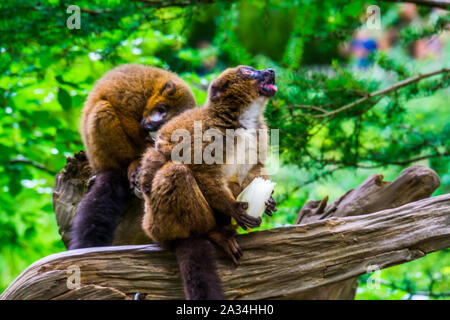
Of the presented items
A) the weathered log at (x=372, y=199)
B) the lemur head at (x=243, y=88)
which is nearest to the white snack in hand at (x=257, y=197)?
the lemur head at (x=243, y=88)

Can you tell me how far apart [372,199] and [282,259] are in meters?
1.06

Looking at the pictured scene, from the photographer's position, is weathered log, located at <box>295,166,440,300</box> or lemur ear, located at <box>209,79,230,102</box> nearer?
lemur ear, located at <box>209,79,230,102</box>

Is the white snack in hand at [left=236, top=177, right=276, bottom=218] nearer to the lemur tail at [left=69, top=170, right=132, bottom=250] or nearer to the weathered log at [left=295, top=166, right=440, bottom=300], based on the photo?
the weathered log at [left=295, top=166, right=440, bottom=300]

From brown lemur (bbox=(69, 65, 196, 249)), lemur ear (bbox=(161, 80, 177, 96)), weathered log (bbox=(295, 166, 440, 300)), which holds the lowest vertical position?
weathered log (bbox=(295, 166, 440, 300))

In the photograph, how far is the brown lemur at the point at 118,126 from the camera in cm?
305

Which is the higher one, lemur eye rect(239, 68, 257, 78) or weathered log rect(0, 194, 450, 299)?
lemur eye rect(239, 68, 257, 78)

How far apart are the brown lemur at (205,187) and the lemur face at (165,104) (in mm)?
636

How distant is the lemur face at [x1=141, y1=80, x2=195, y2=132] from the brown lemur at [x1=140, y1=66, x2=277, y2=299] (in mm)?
636

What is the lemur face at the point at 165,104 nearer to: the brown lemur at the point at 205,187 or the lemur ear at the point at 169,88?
the lemur ear at the point at 169,88

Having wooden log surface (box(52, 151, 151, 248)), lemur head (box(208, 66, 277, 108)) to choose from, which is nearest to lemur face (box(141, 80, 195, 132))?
wooden log surface (box(52, 151, 151, 248))

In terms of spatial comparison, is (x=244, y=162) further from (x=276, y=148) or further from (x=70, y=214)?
(x=70, y=214)

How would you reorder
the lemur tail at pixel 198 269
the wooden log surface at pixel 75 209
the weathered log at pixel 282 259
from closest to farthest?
the lemur tail at pixel 198 269, the weathered log at pixel 282 259, the wooden log surface at pixel 75 209

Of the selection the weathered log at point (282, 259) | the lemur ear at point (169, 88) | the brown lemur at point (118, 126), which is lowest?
the weathered log at point (282, 259)

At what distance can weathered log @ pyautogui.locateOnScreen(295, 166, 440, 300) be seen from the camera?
306 cm
